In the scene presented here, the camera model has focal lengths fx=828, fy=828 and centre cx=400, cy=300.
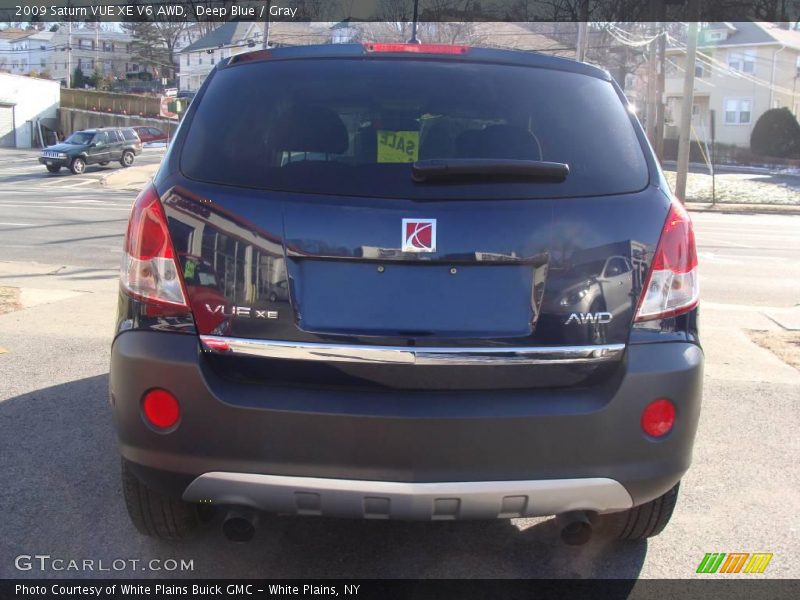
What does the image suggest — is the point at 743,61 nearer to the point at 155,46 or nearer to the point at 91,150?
the point at 91,150

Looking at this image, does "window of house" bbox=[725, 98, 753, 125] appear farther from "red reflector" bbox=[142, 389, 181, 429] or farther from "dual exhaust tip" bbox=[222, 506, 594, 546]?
"red reflector" bbox=[142, 389, 181, 429]

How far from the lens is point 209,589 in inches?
116

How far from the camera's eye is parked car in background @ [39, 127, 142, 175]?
37781mm

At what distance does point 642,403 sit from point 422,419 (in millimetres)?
704

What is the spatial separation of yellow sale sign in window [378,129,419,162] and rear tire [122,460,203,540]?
55.6 inches

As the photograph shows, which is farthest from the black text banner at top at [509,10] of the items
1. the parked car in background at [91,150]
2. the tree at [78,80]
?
the tree at [78,80]

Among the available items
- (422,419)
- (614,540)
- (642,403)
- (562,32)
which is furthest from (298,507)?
(562,32)

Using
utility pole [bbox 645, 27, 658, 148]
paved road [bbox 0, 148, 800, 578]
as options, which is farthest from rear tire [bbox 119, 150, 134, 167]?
paved road [bbox 0, 148, 800, 578]

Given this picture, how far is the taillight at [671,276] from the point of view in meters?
2.69

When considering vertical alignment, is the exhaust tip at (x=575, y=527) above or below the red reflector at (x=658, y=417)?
below

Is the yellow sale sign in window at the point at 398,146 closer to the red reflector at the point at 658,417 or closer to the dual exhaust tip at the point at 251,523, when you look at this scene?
the red reflector at the point at 658,417

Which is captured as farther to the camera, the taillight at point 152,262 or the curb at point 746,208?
the curb at point 746,208

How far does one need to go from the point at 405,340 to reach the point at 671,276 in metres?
0.92

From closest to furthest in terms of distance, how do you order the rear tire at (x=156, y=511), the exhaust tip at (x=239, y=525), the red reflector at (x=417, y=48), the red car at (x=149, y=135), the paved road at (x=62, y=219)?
the exhaust tip at (x=239, y=525)
the rear tire at (x=156, y=511)
the red reflector at (x=417, y=48)
the paved road at (x=62, y=219)
the red car at (x=149, y=135)
